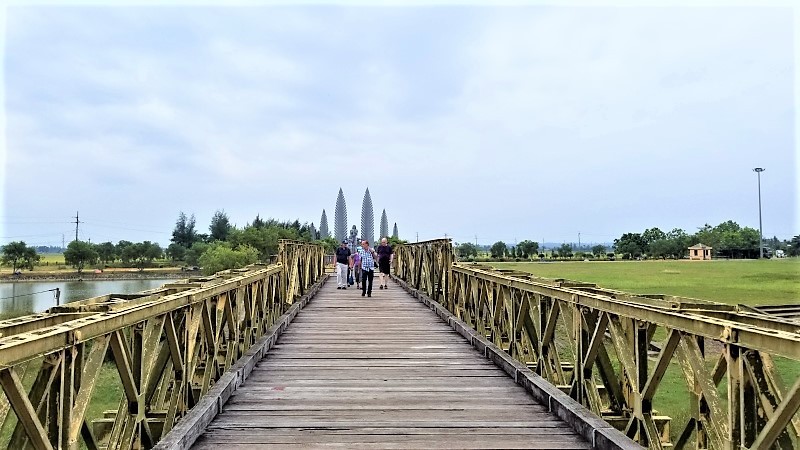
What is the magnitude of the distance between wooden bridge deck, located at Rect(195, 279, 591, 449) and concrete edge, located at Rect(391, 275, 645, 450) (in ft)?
0.23

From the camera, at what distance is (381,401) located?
457cm

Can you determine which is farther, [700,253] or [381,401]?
[700,253]

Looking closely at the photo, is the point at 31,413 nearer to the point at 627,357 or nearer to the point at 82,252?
the point at 627,357

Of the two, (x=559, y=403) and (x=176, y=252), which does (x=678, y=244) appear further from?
(x=559, y=403)

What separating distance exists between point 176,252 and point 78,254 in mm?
19013

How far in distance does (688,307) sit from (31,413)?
385 cm

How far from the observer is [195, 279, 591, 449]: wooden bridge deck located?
3.71 metres

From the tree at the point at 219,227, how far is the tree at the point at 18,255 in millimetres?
25089

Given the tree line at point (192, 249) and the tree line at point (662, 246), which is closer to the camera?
the tree line at point (192, 249)

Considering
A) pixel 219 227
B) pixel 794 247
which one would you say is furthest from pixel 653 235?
pixel 219 227

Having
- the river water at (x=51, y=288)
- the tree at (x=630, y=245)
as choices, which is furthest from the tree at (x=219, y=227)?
the tree at (x=630, y=245)

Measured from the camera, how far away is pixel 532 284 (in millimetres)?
5000

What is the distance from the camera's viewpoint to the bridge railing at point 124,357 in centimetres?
230

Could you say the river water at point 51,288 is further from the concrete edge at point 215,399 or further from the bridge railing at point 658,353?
the bridge railing at point 658,353
